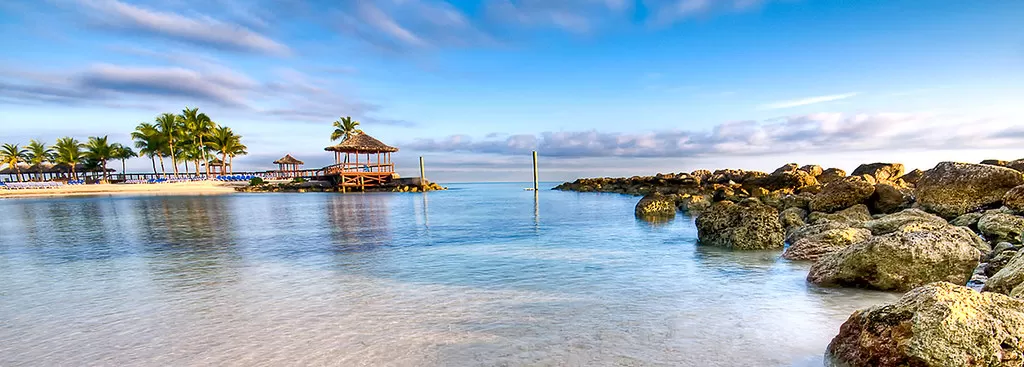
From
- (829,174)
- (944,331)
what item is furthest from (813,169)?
(944,331)

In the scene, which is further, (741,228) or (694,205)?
(694,205)

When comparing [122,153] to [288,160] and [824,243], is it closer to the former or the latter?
[288,160]

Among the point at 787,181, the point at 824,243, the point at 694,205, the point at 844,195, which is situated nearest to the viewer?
the point at 824,243

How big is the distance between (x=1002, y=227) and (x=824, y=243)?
3570mm

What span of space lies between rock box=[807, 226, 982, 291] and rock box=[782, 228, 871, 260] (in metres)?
2.05

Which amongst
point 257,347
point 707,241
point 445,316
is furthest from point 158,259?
point 707,241

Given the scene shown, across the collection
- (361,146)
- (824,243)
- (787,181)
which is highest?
(361,146)

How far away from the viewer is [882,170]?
931 inches

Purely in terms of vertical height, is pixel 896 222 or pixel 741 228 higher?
pixel 896 222

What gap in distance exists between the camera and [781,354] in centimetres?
417

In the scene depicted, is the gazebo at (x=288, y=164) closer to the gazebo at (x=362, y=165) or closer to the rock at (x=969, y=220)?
the gazebo at (x=362, y=165)

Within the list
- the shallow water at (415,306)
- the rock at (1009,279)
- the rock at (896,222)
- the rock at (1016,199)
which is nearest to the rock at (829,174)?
the rock at (1016,199)

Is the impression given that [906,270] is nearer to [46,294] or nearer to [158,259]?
[46,294]

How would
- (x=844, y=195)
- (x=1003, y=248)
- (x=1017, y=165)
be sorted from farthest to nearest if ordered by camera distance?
(x=1017, y=165), (x=844, y=195), (x=1003, y=248)
